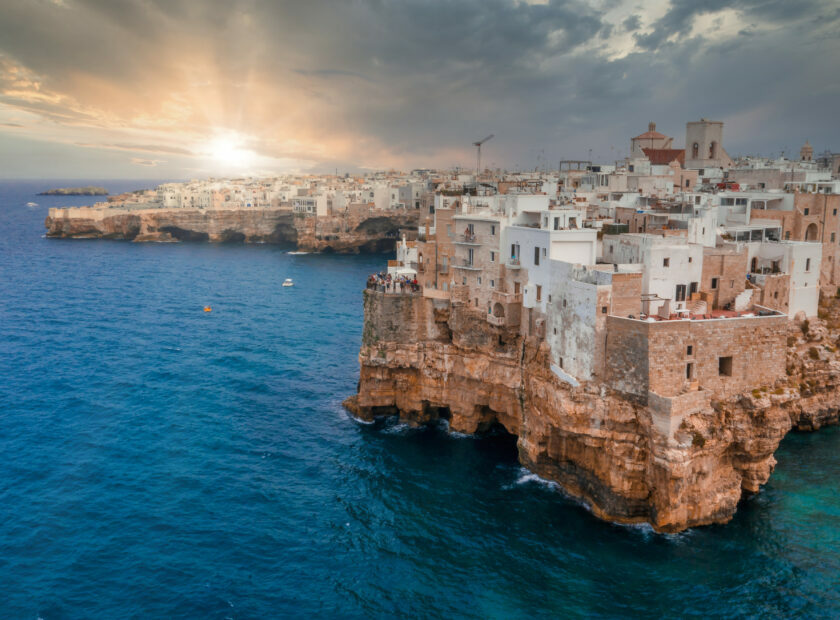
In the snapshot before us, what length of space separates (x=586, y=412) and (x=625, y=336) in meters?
4.52

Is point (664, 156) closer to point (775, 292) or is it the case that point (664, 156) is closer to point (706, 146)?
point (706, 146)

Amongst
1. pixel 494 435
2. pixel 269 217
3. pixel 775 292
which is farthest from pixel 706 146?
pixel 269 217

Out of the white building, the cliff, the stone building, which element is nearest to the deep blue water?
the white building

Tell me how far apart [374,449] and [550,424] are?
1214 centimetres

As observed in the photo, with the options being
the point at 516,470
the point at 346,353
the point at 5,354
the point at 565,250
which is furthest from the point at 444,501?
the point at 5,354

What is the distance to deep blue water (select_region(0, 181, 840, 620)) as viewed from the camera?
27281 mm

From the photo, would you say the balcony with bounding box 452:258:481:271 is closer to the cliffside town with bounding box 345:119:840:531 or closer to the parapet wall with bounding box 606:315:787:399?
the cliffside town with bounding box 345:119:840:531

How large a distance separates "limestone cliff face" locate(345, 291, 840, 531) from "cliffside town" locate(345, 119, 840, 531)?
0.10 metres

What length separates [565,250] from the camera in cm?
3700

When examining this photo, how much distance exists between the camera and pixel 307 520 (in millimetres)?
33250

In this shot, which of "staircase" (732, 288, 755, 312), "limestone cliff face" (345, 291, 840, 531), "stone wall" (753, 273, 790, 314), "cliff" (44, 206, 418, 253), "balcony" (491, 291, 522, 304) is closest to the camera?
"limestone cliff face" (345, 291, 840, 531)

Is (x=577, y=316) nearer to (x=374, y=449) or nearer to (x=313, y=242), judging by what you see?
(x=374, y=449)

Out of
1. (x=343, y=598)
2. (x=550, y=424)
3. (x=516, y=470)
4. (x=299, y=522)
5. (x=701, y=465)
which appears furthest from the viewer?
(x=516, y=470)

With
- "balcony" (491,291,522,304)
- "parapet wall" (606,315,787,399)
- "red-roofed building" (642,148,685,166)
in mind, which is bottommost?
"parapet wall" (606,315,787,399)
